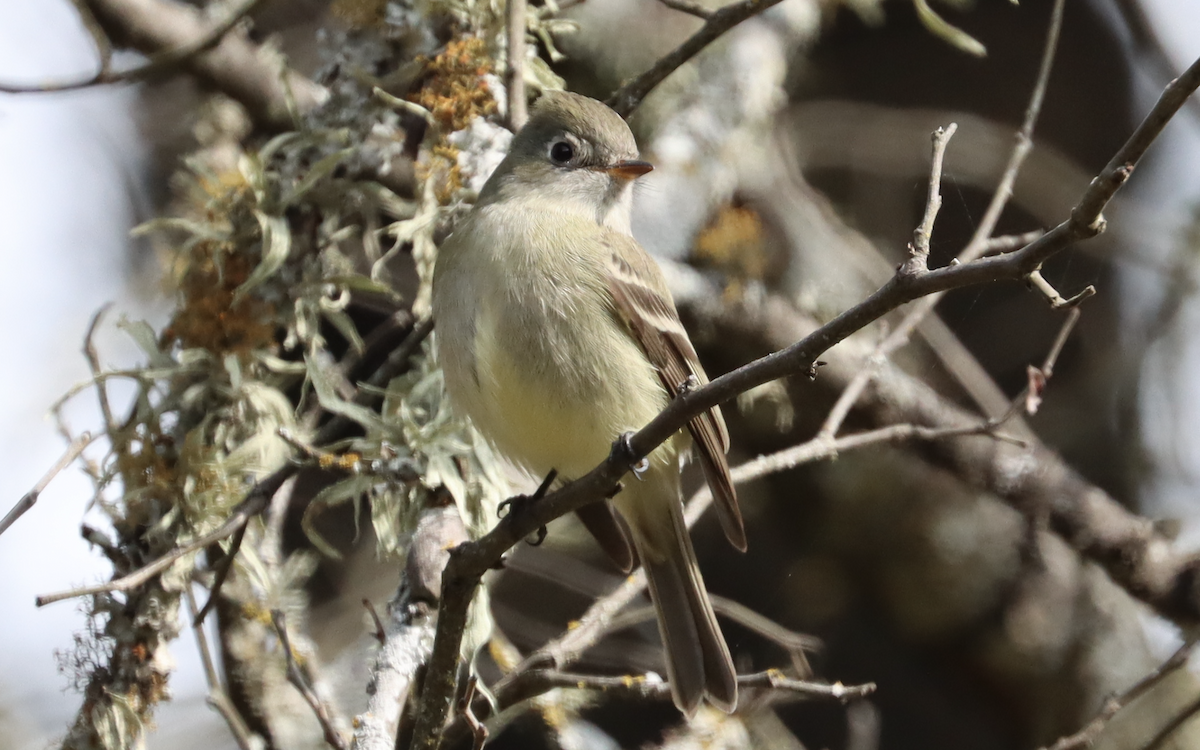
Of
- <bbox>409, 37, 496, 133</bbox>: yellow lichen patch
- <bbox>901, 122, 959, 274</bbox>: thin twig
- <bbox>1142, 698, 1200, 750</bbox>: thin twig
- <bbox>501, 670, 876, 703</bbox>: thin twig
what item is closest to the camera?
<bbox>901, 122, 959, 274</bbox>: thin twig

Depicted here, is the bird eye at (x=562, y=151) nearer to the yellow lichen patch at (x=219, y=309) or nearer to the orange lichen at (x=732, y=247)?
the yellow lichen patch at (x=219, y=309)

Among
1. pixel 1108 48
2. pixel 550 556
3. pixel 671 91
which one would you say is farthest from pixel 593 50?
pixel 1108 48

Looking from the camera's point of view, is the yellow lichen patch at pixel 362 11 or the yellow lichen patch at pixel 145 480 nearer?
the yellow lichen patch at pixel 145 480

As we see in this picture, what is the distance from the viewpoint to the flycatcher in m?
2.89

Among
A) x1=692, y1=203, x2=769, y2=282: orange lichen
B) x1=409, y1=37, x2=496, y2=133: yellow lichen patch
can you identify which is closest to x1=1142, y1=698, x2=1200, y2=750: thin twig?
x1=692, y1=203, x2=769, y2=282: orange lichen

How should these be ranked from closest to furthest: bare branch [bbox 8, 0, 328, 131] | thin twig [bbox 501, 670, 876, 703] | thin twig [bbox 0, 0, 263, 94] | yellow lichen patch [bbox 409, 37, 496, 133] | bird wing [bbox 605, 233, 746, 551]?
1. thin twig [bbox 501, 670, 876, 703]
2. bird wing [bbox 605, 233, 746, 551]
3. thin twig [bbox 0, 0, 263, 94]
4. yellow lichen patch [bbox 409, 37, 496, 133]
5. bare branch [bbox 8, 0, 328, 131]

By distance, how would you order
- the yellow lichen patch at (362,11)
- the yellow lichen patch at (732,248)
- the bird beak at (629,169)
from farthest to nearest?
the yellow lichen patch at (732,248)
the yellow lichen patch at (362,11)
the bird beak at (629,169)

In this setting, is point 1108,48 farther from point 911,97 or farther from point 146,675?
point 146,675

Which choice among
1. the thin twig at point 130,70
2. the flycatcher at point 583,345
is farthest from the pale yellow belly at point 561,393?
the thin twig at point 130,70

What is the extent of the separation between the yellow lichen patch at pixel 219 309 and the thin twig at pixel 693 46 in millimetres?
1296

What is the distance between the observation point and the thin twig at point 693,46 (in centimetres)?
329

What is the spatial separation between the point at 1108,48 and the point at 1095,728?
138 inches

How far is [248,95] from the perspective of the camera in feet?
14.4

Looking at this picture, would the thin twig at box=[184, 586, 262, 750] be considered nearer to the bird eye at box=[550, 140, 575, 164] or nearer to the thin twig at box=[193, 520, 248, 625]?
the thin twig at box=[193, 520, 248, 625]
